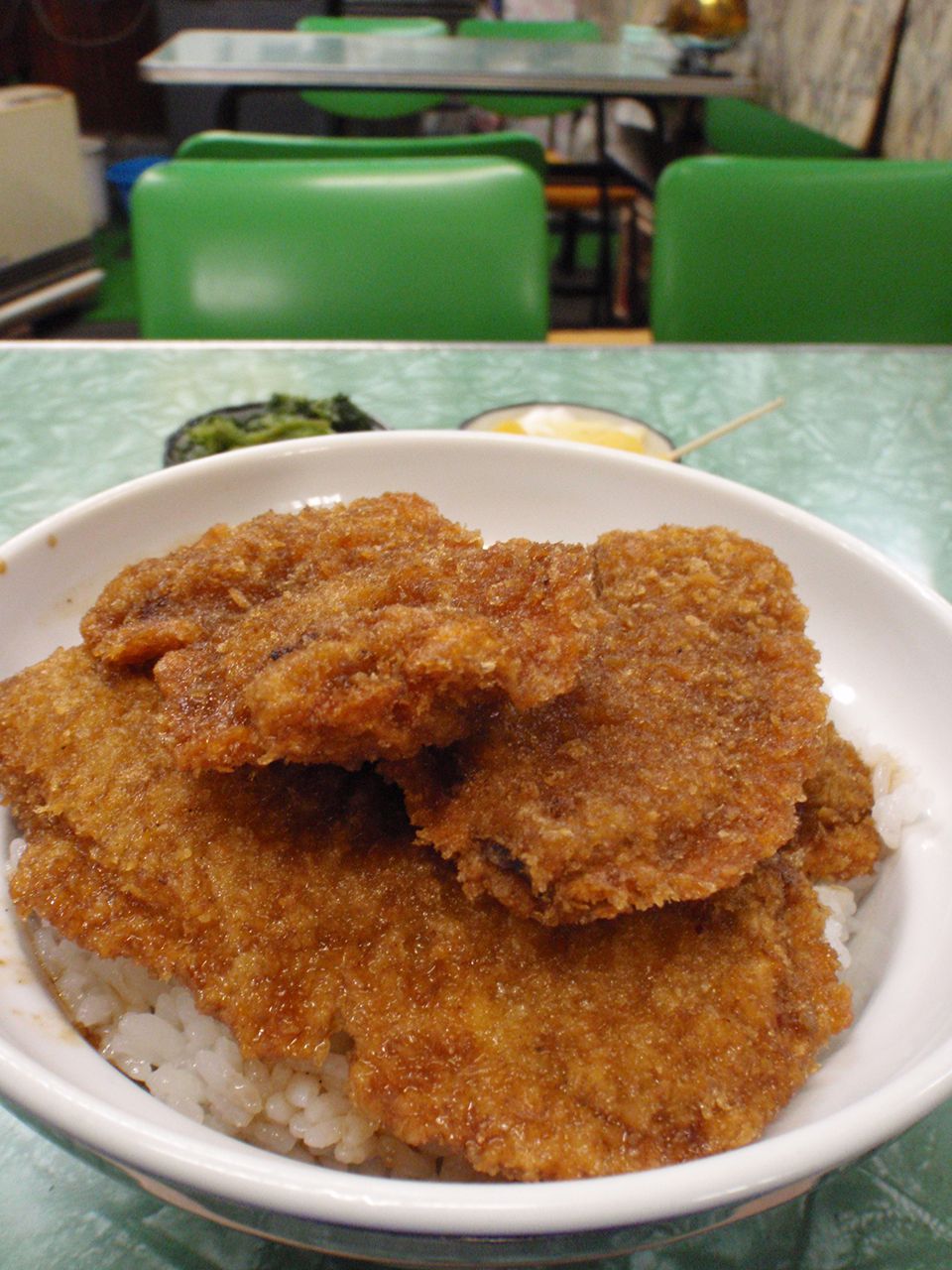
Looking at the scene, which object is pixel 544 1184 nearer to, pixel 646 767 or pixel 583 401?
pixel 646 767

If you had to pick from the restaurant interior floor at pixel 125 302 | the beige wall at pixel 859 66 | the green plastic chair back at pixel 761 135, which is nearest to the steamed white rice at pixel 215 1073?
the restaurant interior floor at pixel 125 302

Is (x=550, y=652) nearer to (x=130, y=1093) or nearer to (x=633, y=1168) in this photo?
(x=633, y=1168)

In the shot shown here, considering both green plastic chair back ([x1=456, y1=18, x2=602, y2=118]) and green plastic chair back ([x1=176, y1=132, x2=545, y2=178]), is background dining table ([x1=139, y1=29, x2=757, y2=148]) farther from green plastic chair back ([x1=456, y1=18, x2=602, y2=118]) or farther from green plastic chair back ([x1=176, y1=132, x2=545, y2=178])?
green plastic chair back ([x1=176, y1=132, x2=545, y2=178])

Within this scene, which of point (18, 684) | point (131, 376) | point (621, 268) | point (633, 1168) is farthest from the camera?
point (621, 268)

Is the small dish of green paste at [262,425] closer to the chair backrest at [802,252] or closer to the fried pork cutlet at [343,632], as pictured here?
the fried pork cutlet at [343,632]

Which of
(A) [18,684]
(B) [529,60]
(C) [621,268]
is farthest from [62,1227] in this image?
(C) [621,268]

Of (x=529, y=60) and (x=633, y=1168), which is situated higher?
(x=529, y=60)
